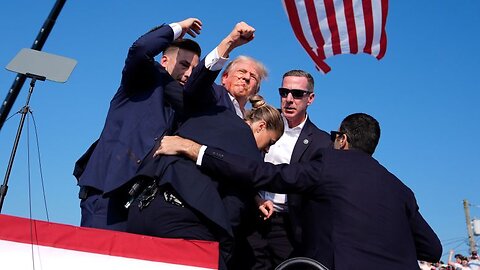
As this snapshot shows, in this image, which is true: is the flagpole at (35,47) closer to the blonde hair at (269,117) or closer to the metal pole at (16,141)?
the metal pole at (16,141)

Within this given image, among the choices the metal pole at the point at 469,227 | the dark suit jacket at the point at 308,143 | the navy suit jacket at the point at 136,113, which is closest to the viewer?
the navy suit jacket at the point at 136,113

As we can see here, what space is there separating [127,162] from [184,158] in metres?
0.35

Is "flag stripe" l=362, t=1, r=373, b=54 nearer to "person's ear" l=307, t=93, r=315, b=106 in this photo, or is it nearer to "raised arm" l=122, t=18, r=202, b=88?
"person's ear" l=307, t=93, r=315, b=106

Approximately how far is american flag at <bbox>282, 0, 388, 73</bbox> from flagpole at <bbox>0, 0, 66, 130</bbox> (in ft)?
8.01

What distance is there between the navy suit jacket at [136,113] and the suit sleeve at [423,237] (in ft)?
4.34

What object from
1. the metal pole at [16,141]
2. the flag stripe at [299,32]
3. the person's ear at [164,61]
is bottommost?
the metal pole at [16,141]

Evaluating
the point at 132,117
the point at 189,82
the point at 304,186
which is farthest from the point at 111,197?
the point at 304,186

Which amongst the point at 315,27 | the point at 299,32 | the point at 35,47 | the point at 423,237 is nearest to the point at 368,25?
the point at 315,27

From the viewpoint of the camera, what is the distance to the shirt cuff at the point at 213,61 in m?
2.76

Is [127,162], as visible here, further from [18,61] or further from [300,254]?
[18,61]

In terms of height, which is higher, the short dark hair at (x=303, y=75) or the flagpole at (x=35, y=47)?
the short dark hair at (x=303, y=75)

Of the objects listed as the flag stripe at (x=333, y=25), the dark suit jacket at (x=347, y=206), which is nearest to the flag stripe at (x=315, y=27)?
the flag stripe at (x=333, y=25)

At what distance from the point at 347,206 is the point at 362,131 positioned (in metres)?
0.54

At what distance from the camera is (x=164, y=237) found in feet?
8.38
